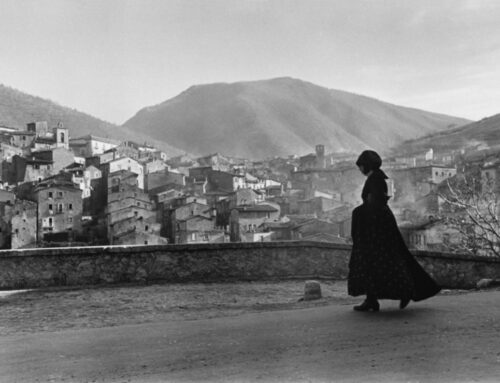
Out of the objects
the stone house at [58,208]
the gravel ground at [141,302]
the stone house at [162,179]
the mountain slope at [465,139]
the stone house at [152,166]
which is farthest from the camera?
the mountain slope at [465,139]

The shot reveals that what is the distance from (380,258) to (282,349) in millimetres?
2367

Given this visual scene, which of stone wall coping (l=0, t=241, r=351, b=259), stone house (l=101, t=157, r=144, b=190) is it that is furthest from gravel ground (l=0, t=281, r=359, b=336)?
stone house (l=101, t=157, r=144, b=190)

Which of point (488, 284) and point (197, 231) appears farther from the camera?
point (197, 231)

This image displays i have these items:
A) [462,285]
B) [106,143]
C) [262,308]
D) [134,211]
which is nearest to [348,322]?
[262,308]

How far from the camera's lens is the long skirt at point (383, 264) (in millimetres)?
7664

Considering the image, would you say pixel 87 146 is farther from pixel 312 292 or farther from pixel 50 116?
pixel 312 292

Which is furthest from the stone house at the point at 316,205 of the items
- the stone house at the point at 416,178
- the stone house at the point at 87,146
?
the stone house at the point at 87,146

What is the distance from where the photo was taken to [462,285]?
1491 cm

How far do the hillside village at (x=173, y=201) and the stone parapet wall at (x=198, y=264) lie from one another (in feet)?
96.8

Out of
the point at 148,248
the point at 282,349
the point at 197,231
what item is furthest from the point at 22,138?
the point at 282,349

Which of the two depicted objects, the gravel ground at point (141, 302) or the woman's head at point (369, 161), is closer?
the woman's head at point (369, 161)

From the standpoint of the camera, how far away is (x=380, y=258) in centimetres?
775

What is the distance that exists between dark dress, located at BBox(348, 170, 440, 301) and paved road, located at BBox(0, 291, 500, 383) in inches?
11.6

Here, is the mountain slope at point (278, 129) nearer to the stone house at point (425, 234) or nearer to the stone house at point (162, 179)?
the stone house at point (162, 179)
